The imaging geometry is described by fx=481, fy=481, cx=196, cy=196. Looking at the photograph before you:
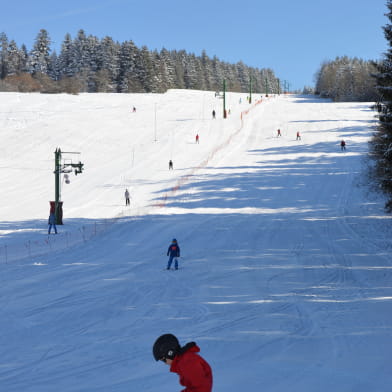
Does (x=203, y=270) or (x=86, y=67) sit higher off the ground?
(x=86, y=67)

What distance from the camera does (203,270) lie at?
16.0m

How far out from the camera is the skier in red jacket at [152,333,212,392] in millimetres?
3554

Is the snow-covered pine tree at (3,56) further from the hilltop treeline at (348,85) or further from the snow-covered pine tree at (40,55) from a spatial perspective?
the hilltop treeline at (348,85)

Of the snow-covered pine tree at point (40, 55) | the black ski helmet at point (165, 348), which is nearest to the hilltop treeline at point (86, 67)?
the snow-covered pine tree at point (40, 55)

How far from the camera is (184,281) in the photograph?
47.7ft

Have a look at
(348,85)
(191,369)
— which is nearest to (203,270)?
(191,369)

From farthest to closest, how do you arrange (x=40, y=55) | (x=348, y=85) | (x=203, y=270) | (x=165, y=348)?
1. (x=40, y=55)
2. (x=348, y=85)
3. (x=203, y=270)
4. (x=165, y=348)

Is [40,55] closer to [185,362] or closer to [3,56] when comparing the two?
[3,56]

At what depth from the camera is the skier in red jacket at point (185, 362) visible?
3.55 meters

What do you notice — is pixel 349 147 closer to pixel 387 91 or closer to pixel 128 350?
pixel 387 91

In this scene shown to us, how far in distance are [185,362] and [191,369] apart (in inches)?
2.7

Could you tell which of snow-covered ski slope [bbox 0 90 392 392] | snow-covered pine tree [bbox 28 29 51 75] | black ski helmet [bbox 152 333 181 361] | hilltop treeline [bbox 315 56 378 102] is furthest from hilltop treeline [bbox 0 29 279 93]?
black ski helmet [bbox 152 333 181 361]

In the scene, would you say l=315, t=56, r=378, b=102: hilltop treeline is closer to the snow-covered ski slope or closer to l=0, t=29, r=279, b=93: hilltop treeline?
l=0, t=29, r=279, b=93: hilltop treeline

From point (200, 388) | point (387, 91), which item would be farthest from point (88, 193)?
point (200, 388)
